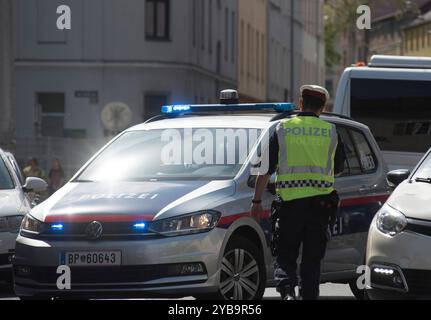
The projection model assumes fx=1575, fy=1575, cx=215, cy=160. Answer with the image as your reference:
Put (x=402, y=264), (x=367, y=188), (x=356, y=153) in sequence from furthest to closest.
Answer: (x=356, y=153), (x=367, y=188), (x=402, y=264)

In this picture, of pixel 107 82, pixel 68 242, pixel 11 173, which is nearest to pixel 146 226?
pixel 68 242

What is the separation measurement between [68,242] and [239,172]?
153 cm

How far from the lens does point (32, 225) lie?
12.3 m

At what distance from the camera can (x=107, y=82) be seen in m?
49.6

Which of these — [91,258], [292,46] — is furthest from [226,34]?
[91,258]

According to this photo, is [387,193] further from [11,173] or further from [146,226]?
[11,173]

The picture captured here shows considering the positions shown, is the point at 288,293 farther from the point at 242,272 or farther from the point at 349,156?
the point at 349,156

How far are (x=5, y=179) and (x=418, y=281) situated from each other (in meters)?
6.55

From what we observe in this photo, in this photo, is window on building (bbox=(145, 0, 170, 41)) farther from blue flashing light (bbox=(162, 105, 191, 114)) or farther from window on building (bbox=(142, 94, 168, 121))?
blue flashing light (bbox=(162, 105, 191, 114))

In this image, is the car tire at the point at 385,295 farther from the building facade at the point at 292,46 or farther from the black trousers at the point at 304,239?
the building facade at the point at 292,46

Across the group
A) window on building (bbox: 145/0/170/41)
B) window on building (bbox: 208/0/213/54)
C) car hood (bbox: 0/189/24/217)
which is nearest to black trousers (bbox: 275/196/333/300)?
car hood (bbox: 0/189/24/217)

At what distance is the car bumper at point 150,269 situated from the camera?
38.2 ft

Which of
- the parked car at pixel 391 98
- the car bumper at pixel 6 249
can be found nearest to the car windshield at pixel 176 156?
the car bumper at pixel 6 249

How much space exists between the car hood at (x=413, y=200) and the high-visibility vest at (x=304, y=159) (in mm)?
645
